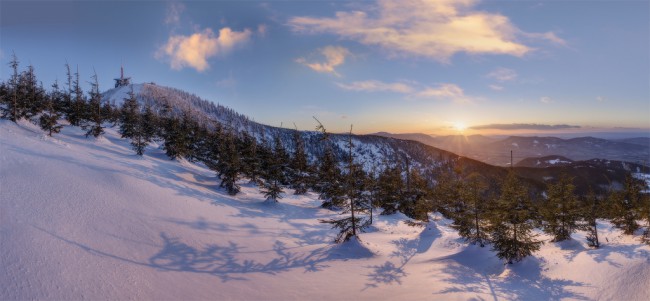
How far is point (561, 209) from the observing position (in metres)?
27.7

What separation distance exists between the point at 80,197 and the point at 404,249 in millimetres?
20959

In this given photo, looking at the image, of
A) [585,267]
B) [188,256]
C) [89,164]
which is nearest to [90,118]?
[89,164]

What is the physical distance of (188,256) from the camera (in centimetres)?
1494

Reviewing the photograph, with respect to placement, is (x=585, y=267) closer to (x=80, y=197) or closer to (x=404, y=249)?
(x=404, y=249)

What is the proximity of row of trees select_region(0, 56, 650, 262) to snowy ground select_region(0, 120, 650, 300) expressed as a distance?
208 centimetres

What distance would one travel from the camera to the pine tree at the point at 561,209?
1072 inches

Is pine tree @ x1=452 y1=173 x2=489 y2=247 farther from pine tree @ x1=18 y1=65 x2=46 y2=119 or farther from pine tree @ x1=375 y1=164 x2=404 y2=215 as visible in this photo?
pine tree @ x1=18 y1=65 x2=46 y2=119

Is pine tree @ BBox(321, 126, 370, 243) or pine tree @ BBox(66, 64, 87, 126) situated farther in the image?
pine tree @ BBox(66, 64, 87, 126)

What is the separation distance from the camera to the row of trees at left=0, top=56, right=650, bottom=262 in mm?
18484

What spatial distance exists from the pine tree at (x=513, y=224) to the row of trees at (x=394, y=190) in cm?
5

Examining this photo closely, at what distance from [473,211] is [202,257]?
60.1 feet

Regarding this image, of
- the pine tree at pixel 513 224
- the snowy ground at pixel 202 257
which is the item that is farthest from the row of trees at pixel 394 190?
the snowy ground at pixel 202 257

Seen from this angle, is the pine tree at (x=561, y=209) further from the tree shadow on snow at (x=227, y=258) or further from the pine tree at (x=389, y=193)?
the tree shadow on snow at (x=227, y=258)

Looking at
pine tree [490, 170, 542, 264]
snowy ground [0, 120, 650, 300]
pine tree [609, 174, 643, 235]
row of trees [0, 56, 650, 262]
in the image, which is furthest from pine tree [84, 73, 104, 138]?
pine tree [609, 174, 643, 235]
